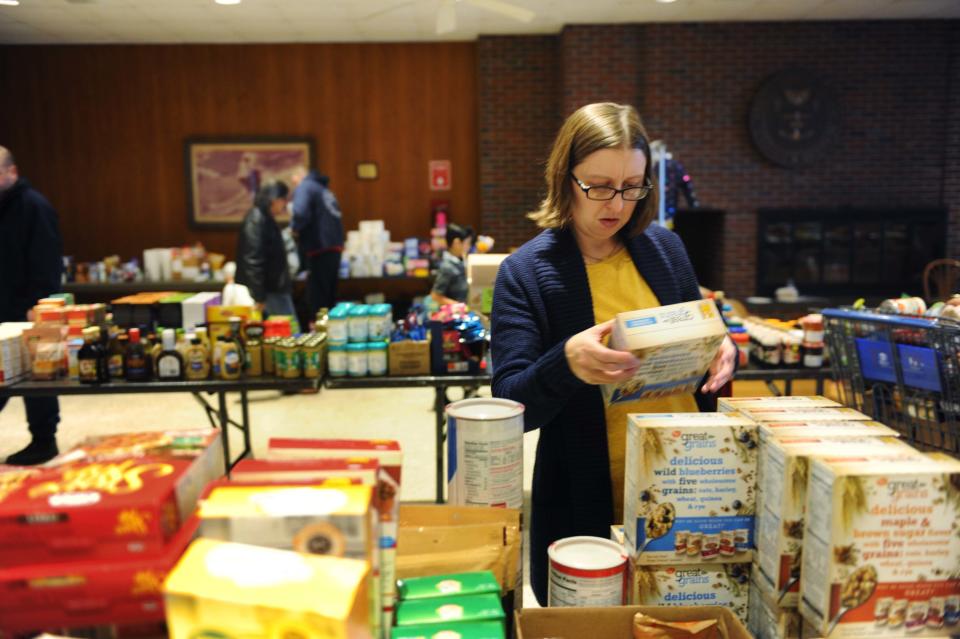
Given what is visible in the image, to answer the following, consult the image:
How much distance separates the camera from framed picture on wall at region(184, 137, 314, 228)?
28.0 ft

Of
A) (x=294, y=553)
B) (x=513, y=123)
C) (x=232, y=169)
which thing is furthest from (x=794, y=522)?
(x=232, y=169)

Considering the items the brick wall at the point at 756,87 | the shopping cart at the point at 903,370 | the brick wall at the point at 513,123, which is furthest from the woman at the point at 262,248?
the shopping cart at the point at 903,370

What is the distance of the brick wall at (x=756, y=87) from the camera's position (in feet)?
25.2

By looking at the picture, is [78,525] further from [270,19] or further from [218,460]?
[270,19]

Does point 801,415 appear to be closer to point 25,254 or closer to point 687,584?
point 687,584

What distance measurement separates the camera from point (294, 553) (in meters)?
0.89

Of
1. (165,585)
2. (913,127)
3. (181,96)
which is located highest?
(181,96)

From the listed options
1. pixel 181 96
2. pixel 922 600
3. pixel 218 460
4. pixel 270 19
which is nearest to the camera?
pixel 922 600

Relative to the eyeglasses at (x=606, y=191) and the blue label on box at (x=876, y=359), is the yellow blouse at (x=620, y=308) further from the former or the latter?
the blue label on box at (x=876, y=359)

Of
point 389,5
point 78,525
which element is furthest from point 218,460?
point 389,5

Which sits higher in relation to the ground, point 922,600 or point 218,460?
point 218,460

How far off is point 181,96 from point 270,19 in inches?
75.6

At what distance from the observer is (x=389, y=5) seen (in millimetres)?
6719

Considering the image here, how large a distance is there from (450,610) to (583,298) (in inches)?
32.6
